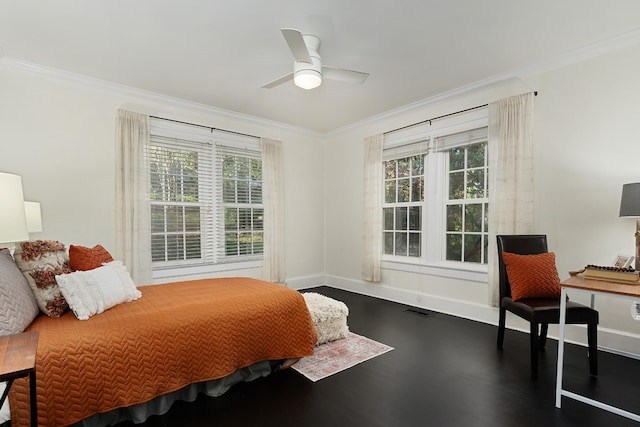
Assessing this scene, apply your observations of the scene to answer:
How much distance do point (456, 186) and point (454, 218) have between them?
40 cm

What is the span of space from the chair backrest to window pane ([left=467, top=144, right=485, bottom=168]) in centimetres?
113

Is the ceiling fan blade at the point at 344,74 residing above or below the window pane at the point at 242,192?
above

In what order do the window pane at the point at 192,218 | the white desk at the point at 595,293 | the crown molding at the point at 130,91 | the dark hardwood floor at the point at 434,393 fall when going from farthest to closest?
the window pane at the point at 192,218 < the crown molding at the point at 130,91 < the dark hardwood floor at the point at 434,393 < the white desk at the point at 595,293

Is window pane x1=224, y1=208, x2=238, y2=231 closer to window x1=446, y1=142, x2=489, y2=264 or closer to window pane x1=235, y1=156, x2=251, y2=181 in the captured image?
window pane x1=235, y1=156, x2=251, y2=181

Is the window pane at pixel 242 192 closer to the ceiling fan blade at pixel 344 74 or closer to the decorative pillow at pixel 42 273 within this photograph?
the ceiling fan blade at pixel 344 74

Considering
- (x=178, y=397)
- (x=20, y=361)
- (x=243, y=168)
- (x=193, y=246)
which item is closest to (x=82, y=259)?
(x=178, y=397)

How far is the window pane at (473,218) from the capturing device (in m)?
3.80

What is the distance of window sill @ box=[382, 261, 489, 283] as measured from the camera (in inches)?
146

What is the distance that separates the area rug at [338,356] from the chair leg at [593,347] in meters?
1.48

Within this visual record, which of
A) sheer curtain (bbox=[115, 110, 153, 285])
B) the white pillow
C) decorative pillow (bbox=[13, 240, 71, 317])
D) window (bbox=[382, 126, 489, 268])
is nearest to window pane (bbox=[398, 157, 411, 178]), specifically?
window (bbox=[382, 126, 489, 268])

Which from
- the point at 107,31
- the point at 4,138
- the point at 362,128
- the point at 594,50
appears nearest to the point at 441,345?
the point at 594,50

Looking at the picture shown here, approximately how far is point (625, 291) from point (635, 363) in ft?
4.54

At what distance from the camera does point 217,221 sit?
4.50m

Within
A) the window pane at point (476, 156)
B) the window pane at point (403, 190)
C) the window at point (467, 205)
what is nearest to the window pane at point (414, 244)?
the window at point (467, 205)
